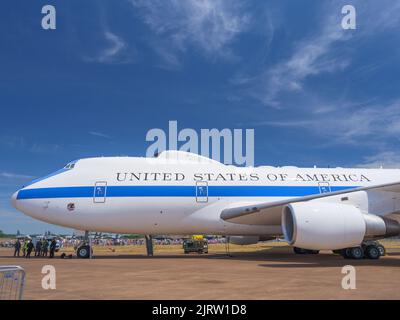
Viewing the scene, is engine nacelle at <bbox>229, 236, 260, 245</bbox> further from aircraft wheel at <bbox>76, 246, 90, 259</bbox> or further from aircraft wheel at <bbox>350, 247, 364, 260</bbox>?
aircraft wheel at <bbox>76, 246, 90, 259</bbox>

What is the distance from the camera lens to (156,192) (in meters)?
19.6

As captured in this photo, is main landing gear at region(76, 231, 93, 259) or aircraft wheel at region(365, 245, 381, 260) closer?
aircraft wheel at region(365, 245, 381, 260)

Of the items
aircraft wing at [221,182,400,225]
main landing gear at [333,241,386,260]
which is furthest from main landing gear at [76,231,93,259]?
main landing gear at [333,241,386,260]

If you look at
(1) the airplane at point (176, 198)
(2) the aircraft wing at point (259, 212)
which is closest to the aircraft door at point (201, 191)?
(1) the airplane at point (176, 198)

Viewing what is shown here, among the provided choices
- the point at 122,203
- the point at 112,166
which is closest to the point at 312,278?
the point at 122,203

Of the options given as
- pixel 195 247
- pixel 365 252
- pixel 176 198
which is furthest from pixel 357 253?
pixel 195 247

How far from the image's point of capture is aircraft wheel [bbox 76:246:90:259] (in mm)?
20141

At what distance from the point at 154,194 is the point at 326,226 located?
824 centimetres

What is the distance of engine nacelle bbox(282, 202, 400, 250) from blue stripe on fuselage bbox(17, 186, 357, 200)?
4.13m

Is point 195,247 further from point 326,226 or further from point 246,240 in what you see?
point 326,226

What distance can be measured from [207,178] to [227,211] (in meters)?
2.02

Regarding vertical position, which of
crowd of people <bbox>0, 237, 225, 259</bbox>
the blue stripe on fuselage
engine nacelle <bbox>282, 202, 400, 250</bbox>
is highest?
the blue stripe on fuselage

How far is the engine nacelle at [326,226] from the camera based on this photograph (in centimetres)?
1555
